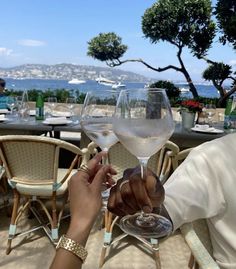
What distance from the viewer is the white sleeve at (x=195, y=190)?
1082 millimetres

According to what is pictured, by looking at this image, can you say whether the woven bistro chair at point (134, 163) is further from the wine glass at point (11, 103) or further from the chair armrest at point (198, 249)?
the wine glass at point (11, 103)

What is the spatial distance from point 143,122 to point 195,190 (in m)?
0.44

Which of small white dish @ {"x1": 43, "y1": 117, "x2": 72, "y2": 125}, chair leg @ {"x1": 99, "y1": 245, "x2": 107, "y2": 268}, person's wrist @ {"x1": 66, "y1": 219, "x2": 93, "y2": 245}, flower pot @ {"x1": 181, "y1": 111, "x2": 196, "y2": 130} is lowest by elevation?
chair leg @ {"x1": 99, "y1": 245, "x2": 107, "y2": 268}

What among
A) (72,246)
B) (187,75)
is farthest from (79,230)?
(187,75)

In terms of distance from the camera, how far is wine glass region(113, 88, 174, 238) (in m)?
0.73

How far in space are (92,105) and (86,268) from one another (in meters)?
1.83

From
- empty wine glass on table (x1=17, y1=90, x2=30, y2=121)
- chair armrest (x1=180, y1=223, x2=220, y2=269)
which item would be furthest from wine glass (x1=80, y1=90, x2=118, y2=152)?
empty wine glass on table (x1=17, y1=90, x2=30, y2=121)

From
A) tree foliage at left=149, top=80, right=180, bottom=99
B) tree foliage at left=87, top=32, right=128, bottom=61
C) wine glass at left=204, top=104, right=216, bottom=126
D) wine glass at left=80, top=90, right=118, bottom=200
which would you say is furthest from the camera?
tree foliage at left=87, top=32, right=128, bottom=61

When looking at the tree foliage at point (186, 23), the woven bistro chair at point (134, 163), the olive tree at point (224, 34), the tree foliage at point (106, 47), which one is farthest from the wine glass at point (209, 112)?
the tree foliage at point (106, 47)

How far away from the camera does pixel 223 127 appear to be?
12.3 feet

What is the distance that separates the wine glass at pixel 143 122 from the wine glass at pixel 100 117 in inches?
6.2

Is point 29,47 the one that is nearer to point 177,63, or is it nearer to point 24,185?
Result: point 177,63

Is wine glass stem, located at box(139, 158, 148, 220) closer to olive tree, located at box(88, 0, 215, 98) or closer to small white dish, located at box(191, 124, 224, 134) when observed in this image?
small white dish, located at box(191, 124, 224, 134)

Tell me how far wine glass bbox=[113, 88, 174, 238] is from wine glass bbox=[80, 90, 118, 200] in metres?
0.16
